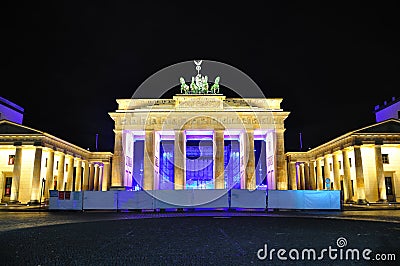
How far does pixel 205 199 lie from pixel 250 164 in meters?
19.9

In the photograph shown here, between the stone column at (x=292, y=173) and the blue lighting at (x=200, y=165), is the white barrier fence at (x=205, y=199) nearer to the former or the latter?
the stone column at (x=292, y=173)

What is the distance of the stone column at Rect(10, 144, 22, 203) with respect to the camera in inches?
1503

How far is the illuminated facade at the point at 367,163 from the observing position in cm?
3859

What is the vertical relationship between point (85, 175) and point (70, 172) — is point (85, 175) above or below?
below

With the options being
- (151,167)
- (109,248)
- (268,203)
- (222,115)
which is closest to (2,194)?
(151,167)

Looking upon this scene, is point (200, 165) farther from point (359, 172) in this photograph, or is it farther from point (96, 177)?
point (359, 172)

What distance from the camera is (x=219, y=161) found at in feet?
151

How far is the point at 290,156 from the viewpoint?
197ft

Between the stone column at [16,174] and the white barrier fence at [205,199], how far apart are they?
14079 millimetres

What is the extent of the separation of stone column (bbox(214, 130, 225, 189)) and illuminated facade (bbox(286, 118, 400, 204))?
13767mm

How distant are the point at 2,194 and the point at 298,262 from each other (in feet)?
149

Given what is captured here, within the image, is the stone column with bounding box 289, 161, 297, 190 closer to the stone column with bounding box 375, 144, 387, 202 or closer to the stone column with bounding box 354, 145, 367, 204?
the stone column with bounding box 354, 145, 367, 204

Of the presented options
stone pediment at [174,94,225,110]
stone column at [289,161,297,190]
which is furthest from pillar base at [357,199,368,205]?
stone pediment at [174,94,225,110]

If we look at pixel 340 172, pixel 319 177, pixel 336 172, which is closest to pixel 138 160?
pixel 319 177
